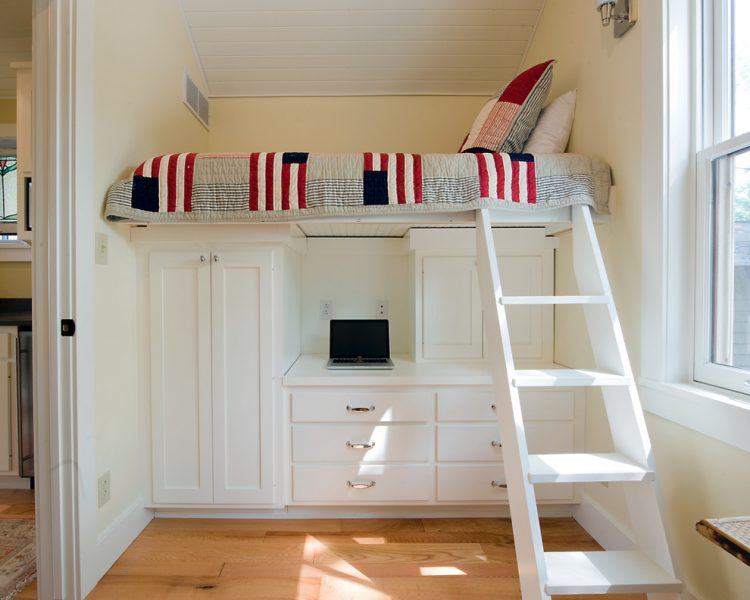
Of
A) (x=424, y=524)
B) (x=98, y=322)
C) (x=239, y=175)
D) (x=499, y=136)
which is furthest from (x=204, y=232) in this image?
(x=424, y=524)

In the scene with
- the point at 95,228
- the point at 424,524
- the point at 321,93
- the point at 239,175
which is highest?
the point at 321,93

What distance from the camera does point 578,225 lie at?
1.66 m

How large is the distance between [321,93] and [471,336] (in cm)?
174

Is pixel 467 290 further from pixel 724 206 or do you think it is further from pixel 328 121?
pixel 328 121

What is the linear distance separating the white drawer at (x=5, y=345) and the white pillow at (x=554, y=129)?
2.70 m

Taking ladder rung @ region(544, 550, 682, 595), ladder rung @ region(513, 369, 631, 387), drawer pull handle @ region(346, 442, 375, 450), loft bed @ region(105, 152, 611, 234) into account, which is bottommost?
ladder rung @ region(544, 550, 682, 595)

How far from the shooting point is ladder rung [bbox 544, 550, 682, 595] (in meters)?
1.12

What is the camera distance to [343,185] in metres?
1.64

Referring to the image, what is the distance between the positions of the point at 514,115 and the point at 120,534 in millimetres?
2345

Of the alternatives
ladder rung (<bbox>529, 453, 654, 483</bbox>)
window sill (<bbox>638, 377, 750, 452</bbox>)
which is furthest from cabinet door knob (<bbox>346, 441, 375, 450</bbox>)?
window sill (<bbox>638, 377, 750, 452</bbox>)

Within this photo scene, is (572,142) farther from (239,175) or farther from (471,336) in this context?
(239,175)

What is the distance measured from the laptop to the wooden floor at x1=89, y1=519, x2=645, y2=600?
801 millimetres

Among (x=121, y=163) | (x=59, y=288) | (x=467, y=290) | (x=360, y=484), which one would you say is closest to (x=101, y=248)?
(x=59, y=288)

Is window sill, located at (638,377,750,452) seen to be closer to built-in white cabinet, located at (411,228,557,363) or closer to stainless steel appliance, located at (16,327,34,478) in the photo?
built-in white cabinet, located at (411,228,557,363)
